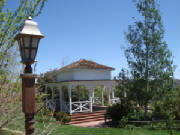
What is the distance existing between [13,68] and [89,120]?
11713 mm

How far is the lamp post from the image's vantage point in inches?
125

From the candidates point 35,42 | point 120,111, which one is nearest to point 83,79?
point 120,111

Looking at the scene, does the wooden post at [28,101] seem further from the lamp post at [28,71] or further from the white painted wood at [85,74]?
the white painted wood at [85,74]

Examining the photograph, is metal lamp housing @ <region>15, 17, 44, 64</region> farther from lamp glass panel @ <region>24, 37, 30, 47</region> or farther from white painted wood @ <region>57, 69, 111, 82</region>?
white painted wood @ <region>57, 69, 111, 82</region>

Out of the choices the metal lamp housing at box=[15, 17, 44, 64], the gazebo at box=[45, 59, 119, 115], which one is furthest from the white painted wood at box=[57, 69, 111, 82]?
the metal lamp housing at box=[15, 17, 44, 64]

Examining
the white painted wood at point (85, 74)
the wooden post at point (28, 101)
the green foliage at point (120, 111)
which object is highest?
the white painted wood at point (85, 74)

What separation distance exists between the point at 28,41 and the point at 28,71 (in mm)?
517

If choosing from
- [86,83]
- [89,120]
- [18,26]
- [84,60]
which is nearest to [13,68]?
[18,26]

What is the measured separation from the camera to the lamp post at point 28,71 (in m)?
3.17

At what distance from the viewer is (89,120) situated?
16.1 metres

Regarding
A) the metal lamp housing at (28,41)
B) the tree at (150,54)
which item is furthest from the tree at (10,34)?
the tree at (150,54)

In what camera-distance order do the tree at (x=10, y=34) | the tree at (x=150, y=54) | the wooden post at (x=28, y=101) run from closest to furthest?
the wooden post at (x=28, y=101) → the tree at (x=10, y=34) → the tree at (x=150, y=54)

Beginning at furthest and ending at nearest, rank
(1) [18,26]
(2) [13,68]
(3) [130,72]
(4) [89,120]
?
(4) [89,120], (3) [130,72], (2) [13,68], (1) [18,26]

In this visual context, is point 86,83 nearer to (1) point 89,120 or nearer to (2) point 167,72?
(1) point 89,120
